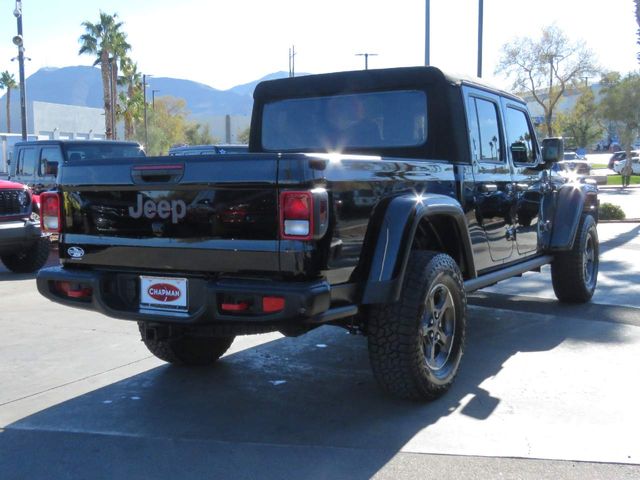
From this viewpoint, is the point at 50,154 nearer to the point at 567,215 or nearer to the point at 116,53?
the point at 567,215

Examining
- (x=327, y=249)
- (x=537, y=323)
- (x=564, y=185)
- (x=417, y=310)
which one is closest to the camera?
(x=327, y=249)

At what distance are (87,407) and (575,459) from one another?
2763 millimetres

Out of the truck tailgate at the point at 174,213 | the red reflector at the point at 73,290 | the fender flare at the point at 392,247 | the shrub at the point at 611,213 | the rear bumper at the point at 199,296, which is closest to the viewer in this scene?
the rear bumper at the point at 199,296

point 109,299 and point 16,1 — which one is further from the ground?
point 16,1

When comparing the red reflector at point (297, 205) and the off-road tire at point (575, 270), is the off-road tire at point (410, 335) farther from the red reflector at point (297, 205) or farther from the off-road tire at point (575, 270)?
the off-road tire at point (575, 270)

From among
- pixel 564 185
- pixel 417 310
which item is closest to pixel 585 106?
pixel 564 185

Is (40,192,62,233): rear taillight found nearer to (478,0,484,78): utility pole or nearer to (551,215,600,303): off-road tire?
(551,215,600,303): off-road tire

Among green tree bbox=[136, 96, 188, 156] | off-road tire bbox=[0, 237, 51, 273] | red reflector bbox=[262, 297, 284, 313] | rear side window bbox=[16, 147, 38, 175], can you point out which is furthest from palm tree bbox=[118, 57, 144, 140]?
red reflector bbox=[262, 297, 284, 313]

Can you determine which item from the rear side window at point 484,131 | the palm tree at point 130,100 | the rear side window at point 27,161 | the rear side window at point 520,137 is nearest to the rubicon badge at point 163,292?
the rear side window at point 484,131

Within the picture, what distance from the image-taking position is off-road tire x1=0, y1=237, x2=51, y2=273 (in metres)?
9.51

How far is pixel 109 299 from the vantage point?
3.96m

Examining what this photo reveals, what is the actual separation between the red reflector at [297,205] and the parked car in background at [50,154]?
9722 millimetres

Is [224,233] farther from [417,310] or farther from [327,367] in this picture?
[327,367]

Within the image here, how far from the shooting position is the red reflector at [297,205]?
3375mm
